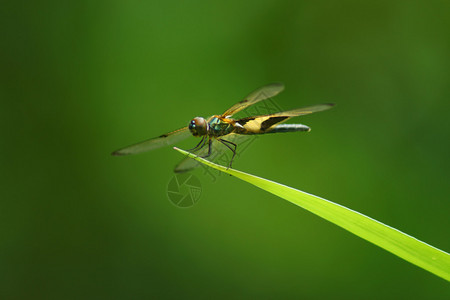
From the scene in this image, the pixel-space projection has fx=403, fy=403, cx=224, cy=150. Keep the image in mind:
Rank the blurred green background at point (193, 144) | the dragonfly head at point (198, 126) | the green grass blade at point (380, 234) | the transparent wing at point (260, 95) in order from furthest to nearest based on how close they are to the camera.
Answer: the blurred green background at point (193, 144)
the dragonfly head at point (198, 126)
the transparent wing at point (260, 95)
the green grass blade at point (380, 234)

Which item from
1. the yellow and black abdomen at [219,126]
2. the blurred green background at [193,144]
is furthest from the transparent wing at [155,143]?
the blurred green background at [193,144]

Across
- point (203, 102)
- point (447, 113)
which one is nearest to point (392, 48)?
point (447, 113)

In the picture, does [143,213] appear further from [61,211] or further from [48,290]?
[48,290]

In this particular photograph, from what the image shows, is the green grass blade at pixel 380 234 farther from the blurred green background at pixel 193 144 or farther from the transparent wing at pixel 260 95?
the blurred green background at pixel 193 144

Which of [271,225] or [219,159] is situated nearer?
[219,159]

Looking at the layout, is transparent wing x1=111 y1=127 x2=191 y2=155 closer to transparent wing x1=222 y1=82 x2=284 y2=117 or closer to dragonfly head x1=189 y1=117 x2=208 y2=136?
dragonfly head x1=189 y1=117 x2=208 y2=136

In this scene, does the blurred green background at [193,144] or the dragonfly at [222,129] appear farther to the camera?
the blurred green background at [193,144]

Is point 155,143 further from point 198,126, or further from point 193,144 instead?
point 193,144

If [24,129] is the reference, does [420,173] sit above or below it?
below
